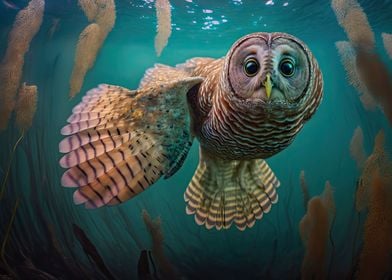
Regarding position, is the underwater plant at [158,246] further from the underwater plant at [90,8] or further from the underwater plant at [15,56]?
the underwater plant at [90,8]

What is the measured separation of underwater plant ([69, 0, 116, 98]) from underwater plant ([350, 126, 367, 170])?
14.6 ft

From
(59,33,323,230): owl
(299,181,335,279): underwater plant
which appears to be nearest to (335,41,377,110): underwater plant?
(299,181,335,279): underwater plant

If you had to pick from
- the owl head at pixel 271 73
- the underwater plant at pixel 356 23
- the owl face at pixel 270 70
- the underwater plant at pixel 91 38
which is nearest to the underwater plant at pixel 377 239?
the underwater plant at pixel 356 23

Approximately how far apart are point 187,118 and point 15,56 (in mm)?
3629

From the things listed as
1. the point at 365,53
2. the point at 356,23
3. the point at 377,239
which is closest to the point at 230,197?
the point at 377,239

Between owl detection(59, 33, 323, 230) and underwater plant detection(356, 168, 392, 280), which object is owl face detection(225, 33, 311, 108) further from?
underwater plant detection(356, 168, 392, 280)

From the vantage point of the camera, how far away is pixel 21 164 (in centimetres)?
587

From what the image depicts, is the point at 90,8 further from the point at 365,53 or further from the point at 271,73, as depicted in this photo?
the point at 365,53

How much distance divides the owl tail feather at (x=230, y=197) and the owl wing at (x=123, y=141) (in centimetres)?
119

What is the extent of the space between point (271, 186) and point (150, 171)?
2090 millimetres

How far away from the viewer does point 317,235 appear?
475cm

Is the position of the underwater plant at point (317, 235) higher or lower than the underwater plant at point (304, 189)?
lower

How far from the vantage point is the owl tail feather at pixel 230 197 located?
4.16 meters

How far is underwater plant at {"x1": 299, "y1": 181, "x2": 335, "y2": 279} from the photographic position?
185 inches
